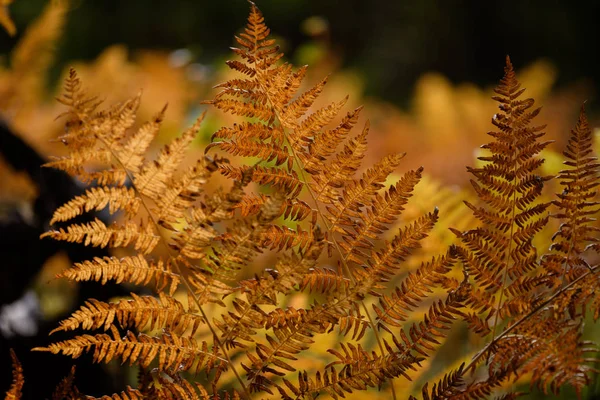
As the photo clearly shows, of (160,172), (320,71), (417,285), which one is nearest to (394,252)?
(417,285)

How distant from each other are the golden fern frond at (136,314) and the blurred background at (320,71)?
0.14 ft

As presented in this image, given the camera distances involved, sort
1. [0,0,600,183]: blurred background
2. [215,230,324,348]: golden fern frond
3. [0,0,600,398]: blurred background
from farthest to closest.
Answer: [0,0,600,183]: blurred background
[0,0,600,398]: blurred background
[215,230,324,348]: golden fern frond

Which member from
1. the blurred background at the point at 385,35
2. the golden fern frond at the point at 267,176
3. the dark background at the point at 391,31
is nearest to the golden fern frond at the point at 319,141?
the golden fern frond at the point at 267,176

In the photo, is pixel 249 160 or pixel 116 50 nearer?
pixel 249 160

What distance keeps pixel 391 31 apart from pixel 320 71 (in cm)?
237

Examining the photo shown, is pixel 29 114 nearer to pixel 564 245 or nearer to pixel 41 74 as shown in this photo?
pixel 41 74

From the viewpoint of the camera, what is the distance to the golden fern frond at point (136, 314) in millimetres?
401

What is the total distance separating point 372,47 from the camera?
159 inches

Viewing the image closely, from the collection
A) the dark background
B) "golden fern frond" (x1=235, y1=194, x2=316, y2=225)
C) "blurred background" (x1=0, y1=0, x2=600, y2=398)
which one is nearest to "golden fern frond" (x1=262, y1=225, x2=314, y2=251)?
"golden fern frond" (x1=235, y1=194, x2=316, y2=225)

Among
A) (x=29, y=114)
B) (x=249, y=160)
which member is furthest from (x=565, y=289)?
(x=29, y=114)

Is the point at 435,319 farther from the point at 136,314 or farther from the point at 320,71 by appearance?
the point at 320,71

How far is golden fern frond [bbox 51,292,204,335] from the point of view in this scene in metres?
0.40

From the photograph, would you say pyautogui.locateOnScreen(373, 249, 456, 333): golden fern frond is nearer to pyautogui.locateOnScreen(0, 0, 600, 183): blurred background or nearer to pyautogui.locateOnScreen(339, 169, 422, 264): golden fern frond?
pyautogui.locateOnScreen(339, 169, 422, 264): golden fern frond

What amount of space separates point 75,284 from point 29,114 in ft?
1.88
